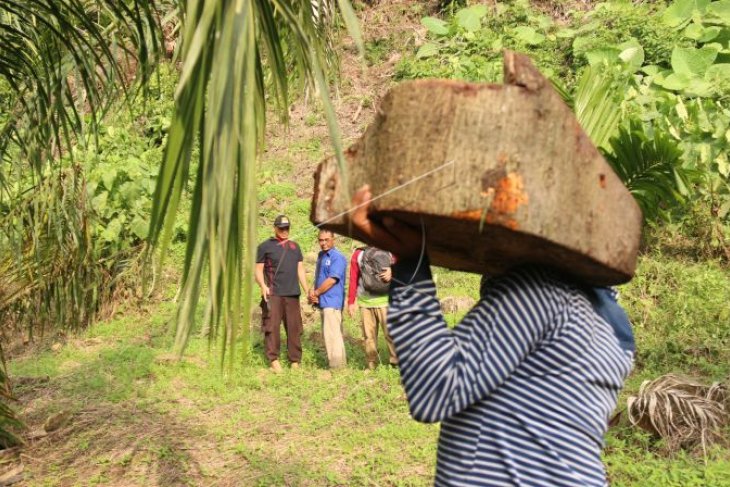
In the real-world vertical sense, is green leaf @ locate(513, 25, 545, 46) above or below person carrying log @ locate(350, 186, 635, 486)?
above

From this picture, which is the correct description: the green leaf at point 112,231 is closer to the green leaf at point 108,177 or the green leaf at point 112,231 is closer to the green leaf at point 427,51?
the green leaf at point 108,177

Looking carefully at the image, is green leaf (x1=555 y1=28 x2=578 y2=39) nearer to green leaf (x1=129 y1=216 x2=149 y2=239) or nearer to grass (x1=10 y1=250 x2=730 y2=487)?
grass (x1=10 y1=250 x2=730 y2=487)

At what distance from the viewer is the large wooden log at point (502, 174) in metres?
1.94

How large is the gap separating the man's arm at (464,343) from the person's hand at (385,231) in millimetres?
117

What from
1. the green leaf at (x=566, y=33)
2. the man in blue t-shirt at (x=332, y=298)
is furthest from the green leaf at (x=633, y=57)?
the man in blue t-shirt at (x=332, y=298)

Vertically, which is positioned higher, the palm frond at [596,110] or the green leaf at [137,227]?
the palm frond at [596,110]

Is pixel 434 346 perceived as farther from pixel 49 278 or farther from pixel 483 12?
pixel 483 12

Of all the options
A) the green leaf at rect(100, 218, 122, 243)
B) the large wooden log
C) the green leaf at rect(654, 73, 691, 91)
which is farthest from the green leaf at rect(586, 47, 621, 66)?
the large wooden log

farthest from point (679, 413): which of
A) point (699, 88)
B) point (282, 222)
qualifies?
point (699, 88)

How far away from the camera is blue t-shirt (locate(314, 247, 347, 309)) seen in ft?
27.8

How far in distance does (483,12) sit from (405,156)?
12.5 m

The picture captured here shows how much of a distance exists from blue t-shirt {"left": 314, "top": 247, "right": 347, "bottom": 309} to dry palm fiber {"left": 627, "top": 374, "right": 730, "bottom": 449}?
3268 mm

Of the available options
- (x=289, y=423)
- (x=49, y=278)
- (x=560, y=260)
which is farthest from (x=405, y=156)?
(x=289, y=423)

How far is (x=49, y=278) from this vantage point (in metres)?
5.82
